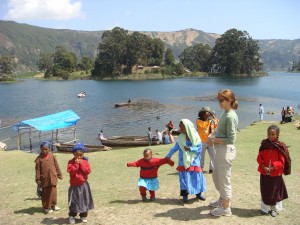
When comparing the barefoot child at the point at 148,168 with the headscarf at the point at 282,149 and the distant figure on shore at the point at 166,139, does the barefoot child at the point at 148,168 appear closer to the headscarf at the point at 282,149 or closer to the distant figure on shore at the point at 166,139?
the headscarf at the point at 282,149

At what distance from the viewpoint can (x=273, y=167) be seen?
291 inches

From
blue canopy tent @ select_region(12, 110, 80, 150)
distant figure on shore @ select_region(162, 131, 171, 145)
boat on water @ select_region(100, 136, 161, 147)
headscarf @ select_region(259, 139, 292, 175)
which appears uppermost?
headscarf @ select_region(259, 139, 292, 175)

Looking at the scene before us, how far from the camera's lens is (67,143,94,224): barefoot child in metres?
7.48

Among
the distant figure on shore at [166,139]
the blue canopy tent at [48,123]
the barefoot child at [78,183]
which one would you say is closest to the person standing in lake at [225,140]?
the barefoot child at [78,183]

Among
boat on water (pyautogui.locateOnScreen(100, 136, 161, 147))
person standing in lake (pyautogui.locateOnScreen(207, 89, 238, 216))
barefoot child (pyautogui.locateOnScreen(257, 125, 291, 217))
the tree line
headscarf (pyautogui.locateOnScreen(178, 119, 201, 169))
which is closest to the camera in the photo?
person standing in lake (pyautogui.locateOnScreen(207, 89, 238, 216))

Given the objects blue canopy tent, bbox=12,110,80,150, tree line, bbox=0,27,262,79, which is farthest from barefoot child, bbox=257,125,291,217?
tree line, bbox=0,27,262,79

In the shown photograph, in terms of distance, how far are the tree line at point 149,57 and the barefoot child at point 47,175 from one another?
480ft

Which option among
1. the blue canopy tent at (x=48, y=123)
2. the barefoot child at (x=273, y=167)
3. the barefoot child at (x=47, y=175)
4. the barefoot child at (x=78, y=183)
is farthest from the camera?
the blue canopy tent at (x=48, y=123)

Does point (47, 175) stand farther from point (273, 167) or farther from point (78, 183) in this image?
point (273, 167)

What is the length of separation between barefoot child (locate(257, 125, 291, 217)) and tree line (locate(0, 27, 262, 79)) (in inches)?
5822

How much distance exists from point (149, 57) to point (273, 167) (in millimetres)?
161993

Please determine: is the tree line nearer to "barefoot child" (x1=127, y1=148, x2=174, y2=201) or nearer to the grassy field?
the grassy field

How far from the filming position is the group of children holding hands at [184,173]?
24.4ft

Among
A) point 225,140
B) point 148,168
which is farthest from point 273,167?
point 148,168
